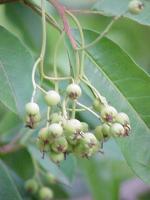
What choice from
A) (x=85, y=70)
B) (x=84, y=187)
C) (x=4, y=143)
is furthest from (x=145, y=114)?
(x=84, y=187)

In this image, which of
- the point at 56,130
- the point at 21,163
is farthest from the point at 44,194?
the point at 56,130

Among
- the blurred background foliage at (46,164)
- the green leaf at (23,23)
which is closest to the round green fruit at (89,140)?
the blurred background foliage at (46,164)

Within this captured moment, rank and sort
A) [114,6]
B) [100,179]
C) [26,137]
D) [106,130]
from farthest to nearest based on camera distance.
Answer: [100,179], [26,137], [114,6], [106,130]

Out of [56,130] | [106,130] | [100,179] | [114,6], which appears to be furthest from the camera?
[100,179]

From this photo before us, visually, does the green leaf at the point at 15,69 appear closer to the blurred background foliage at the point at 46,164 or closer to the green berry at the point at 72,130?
the green berry at the point at 72,130

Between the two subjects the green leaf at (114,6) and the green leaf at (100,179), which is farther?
the green leaf at (100,179)

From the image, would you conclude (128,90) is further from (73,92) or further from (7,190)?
(7,190)
